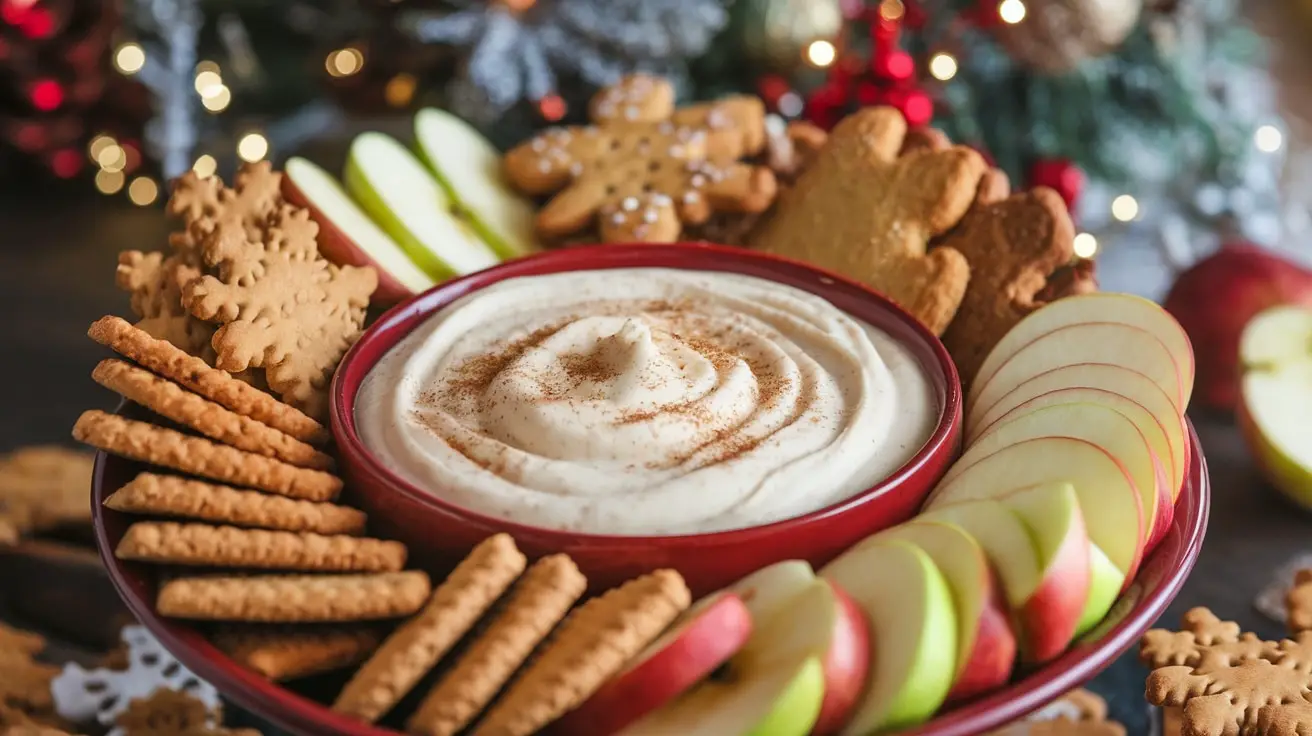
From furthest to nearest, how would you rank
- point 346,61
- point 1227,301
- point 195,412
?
1. point 346,61
2. point 1227,301
3. point 195,412

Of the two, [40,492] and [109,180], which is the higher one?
[109,180]

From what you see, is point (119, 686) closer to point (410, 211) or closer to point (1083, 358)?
point (410, 211)

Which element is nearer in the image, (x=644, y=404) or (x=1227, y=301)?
(x=644, y=404)

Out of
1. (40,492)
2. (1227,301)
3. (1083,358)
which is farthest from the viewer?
(1227,301)

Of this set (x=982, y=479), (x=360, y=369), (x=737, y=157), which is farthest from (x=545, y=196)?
(x=982, y=479)

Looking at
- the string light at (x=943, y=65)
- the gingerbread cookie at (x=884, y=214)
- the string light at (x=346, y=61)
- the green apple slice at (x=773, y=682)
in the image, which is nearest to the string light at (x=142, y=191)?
the string light at (x=346, y=61)

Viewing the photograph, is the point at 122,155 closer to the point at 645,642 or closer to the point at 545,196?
the point at 545,196

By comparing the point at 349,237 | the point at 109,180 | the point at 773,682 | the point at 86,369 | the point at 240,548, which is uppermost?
the point at 349,237

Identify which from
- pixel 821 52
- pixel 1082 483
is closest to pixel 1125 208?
pixel 821 52
